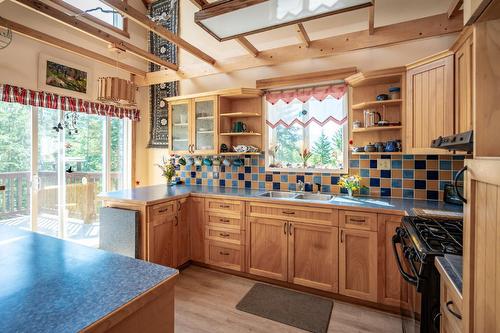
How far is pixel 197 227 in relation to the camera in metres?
2.85

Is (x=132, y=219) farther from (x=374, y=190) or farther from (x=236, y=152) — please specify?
(x=374, y=190)

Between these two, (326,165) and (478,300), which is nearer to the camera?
(478,300)

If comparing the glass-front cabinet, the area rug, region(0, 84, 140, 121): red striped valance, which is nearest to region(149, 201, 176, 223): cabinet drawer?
the glass-front cabinet

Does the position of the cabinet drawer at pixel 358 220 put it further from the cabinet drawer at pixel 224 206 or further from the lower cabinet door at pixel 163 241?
the lower cabinet door at pixel 163 241

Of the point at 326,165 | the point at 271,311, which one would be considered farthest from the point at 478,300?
the point at 326,165

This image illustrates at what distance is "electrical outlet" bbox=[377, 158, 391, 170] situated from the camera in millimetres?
2535

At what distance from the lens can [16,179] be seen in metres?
2.55

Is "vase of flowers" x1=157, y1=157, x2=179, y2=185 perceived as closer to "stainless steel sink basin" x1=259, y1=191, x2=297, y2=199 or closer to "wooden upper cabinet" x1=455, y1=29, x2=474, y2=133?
"stainless steel sink basin" x1=259, y1=191, x2=297, y2=199

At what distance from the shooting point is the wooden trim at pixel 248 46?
2632 mm

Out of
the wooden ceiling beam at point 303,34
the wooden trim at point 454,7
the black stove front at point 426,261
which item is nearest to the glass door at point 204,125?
the wooden ceiling beam at point 303,34

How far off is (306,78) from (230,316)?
2561mm

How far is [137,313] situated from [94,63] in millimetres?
3586

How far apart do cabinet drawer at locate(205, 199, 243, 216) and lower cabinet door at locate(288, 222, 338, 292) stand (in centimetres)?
61

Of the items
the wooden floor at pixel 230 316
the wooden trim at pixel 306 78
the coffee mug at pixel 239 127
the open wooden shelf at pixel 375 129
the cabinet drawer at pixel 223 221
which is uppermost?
the wooden trim at pixel 306 78
